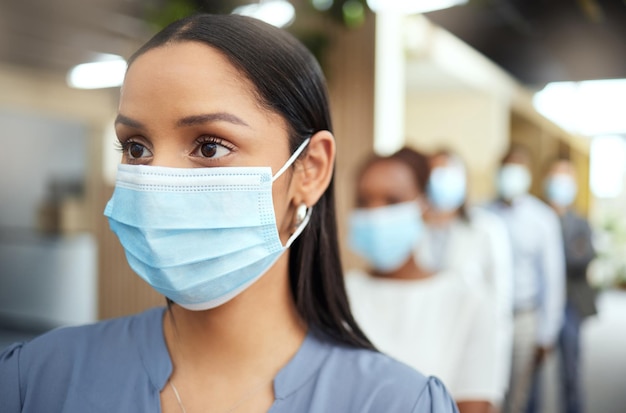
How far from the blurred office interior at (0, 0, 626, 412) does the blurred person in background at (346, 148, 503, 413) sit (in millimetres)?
839

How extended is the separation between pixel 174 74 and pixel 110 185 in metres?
3.90

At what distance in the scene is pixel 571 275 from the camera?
4273 millimetres

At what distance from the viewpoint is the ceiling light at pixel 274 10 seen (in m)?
3.01

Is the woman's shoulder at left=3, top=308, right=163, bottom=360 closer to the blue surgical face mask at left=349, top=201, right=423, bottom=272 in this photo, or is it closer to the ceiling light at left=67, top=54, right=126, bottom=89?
the blue surgical face mask at left=349, top=201, right=423, bottom=272

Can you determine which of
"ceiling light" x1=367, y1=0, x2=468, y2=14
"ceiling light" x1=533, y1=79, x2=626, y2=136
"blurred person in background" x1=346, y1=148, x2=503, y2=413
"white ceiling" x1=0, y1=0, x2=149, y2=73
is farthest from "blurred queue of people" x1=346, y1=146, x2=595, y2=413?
"white ceiling" x1=0, y1=0, x2=149, y2=73

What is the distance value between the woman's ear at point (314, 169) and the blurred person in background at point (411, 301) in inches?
35.1

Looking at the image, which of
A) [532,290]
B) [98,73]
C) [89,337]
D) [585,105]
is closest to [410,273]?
[89,337]

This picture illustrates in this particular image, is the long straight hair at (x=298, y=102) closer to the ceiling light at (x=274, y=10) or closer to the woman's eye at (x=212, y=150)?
the woman's eye at (x=212, y=150)

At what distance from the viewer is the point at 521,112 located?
9.52 metres

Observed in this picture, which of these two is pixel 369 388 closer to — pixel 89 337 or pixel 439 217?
pixel 89 337

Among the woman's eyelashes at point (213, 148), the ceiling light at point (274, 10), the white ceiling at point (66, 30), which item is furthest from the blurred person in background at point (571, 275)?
the woman's eyelashes at point (213, 148)

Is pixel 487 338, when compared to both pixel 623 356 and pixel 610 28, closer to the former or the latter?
pixel 610 28

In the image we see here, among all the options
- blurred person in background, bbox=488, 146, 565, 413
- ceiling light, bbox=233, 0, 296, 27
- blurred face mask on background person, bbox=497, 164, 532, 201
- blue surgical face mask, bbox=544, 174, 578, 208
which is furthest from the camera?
blue surgical face mask, bbox=544, 174, 578, 208

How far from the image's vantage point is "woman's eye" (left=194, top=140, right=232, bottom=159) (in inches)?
36.1
